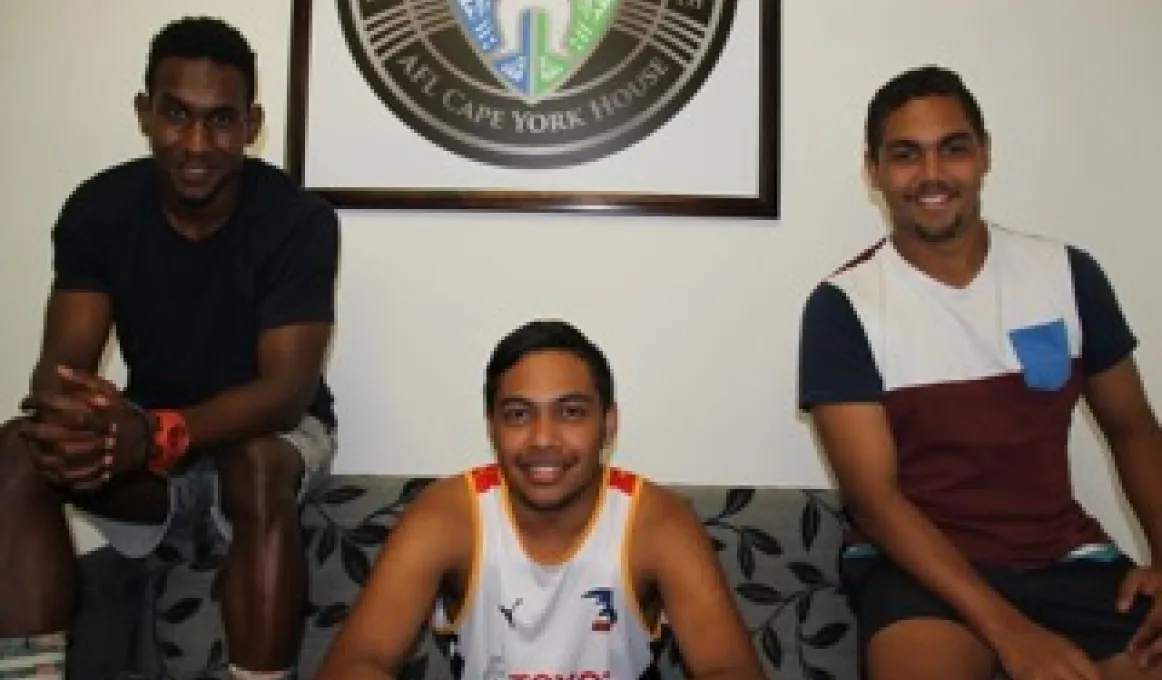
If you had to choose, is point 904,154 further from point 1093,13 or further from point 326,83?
point 326,83

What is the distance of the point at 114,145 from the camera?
2357 mm

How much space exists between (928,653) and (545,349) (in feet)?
2.31

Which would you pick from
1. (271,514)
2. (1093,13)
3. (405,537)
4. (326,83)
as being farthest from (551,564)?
(1093,13)

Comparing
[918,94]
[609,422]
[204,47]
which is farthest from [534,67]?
[609,422]

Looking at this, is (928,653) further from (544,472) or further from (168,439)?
(168,439)

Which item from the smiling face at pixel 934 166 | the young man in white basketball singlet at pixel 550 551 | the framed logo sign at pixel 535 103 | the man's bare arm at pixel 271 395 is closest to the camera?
the young man in white basketball singlet at pixel 550 551

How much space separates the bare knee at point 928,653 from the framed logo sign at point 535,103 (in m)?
1.00

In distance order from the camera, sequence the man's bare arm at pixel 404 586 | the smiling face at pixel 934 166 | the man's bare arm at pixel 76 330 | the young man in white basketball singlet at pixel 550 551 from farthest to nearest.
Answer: the man's bare arm at pixel 76 330 < the smiling face at pixel 934 166 < the young man in white basketball singlet at pixel 550 551 < the man's bare arm at pixel 404 586

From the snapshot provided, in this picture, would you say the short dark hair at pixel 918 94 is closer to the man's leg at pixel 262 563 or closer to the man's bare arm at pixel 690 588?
the man's bare arm at pixel 690 588

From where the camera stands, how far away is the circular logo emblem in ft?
7.53

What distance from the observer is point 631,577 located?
165 cm

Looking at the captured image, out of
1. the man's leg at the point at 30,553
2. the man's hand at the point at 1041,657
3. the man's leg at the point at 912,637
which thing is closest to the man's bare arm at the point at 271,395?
the man's leg at the point at 30,553

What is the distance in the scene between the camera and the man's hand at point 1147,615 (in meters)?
1.55

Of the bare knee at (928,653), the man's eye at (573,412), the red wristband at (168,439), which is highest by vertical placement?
the man's eye at (573,412)
